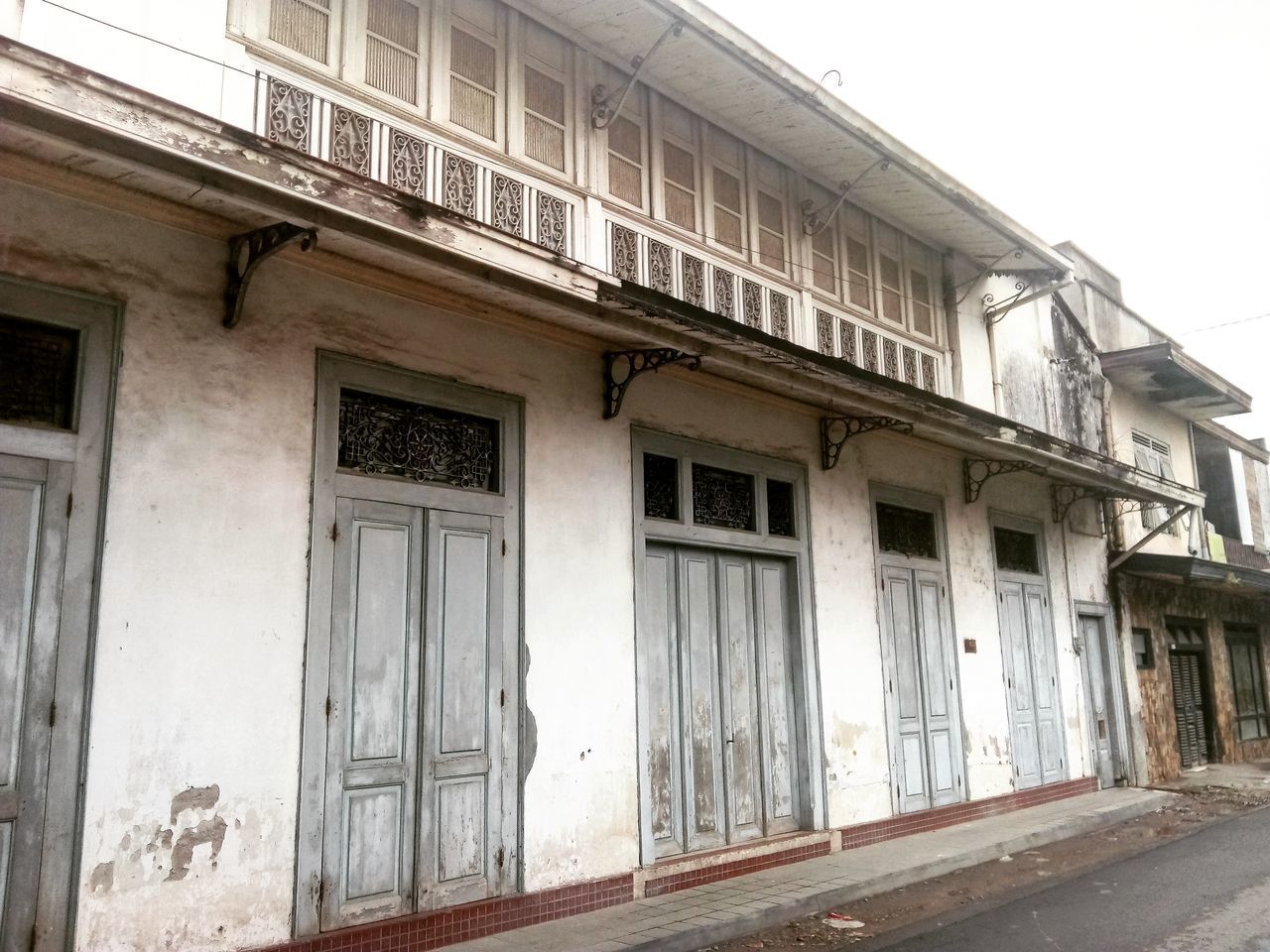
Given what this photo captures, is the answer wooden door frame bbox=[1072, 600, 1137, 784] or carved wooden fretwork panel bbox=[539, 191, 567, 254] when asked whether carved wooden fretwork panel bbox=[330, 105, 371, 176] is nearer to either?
carved wooden fretwork panel bbox=[539, 191, 567, 254]

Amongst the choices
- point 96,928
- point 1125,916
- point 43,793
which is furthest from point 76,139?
point 1125,916

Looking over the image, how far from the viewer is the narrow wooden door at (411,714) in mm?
5664

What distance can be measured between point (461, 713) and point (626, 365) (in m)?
2.84

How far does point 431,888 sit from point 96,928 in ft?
6.10

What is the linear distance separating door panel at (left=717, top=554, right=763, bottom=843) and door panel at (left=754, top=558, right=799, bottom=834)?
0.11 m

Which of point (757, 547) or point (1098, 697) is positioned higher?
point (757, 547)

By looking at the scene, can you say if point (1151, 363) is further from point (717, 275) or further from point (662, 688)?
point (662, 688)

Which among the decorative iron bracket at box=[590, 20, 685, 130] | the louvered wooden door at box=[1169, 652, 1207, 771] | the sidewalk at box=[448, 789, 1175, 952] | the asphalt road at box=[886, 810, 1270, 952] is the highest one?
the decorative iron bracket at box=[590, 20, 685, 130]

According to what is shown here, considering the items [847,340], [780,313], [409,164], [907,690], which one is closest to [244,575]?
[409,164]

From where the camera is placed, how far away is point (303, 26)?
20.4 feet

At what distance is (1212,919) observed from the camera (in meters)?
6.53

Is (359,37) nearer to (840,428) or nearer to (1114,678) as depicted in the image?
(840,428)

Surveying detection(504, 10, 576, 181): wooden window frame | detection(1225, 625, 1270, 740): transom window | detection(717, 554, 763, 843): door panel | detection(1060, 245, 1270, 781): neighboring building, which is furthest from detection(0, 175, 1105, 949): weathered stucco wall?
detection(1225, 625, 1270, 740): transom window

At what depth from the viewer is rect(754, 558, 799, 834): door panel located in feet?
27.9
